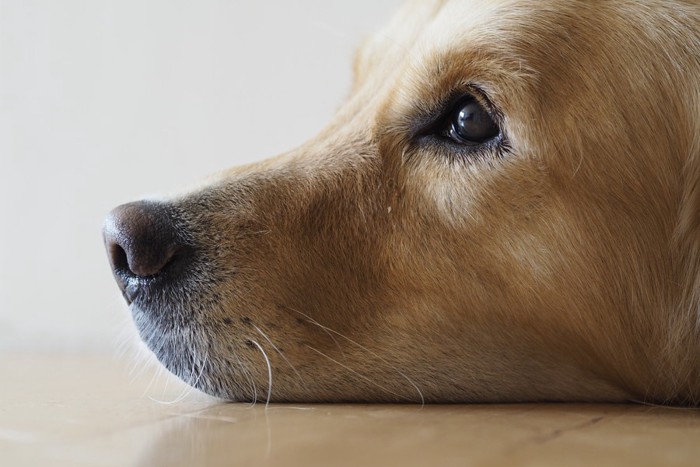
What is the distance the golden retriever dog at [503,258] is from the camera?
1.55 meters

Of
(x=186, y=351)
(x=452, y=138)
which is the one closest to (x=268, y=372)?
(x=186, y=351)

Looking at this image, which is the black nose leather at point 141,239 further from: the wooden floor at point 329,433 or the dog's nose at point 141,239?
the wooden floor at point 329,433

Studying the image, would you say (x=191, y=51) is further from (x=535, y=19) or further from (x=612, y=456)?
(x=612, y=456)

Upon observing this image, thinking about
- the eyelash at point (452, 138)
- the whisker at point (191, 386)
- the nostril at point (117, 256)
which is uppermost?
the eyelash at point (452, 138)

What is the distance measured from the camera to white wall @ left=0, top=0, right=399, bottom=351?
394cm

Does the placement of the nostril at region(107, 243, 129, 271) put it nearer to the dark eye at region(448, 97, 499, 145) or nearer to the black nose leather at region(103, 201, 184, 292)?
the black nose leather at region(103, 201, 184, 292)

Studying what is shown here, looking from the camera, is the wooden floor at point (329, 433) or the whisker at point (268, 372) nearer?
the wooden floor at point (329, 433)

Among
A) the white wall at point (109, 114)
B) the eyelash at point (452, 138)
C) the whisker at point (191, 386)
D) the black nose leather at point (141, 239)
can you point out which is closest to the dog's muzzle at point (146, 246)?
the black nose leather at point (141, 239)

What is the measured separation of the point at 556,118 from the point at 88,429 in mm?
956

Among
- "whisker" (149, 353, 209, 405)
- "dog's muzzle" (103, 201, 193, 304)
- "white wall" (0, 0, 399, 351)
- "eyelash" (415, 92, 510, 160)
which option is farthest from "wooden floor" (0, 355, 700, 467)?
"white wall" (0, 0, 399, 351)

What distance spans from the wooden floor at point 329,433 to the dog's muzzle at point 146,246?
23 cm

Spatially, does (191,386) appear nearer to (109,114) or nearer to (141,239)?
(141,239)

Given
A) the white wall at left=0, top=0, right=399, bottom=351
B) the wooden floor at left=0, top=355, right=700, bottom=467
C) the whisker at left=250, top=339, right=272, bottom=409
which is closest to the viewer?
the wooden floor at left=0, top=355, right=700, bottom=467

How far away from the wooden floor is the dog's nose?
253 millimetres
